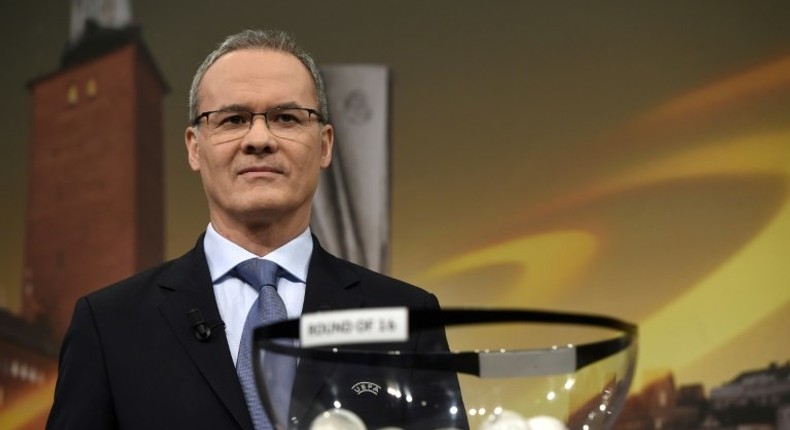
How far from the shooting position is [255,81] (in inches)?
58.8

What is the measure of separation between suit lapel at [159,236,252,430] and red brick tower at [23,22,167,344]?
2.59 meters

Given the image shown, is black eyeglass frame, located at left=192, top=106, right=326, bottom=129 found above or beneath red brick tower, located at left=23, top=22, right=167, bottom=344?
beneath

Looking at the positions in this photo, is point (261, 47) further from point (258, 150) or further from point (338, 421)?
point (338, 421)

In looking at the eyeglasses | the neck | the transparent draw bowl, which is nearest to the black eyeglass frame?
the eyeglasses

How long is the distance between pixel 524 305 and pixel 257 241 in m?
2.45

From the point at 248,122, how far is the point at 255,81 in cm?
6

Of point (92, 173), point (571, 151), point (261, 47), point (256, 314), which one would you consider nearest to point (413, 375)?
point (256, 314)

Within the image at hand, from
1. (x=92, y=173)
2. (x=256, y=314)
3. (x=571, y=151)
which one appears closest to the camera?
(x=256, y=314)

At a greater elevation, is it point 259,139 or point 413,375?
point 259,139

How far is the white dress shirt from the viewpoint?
1448 millimetres

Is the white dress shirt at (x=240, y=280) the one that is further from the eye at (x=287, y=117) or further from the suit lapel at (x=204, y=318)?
the eye at (x=287, y=117)

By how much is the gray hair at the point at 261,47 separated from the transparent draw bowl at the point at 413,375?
70 centimetres

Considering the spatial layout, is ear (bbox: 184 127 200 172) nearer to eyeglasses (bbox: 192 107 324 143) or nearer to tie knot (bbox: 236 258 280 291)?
eyeglasses (bbox: 192 107 324 143)

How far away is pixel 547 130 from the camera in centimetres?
401
